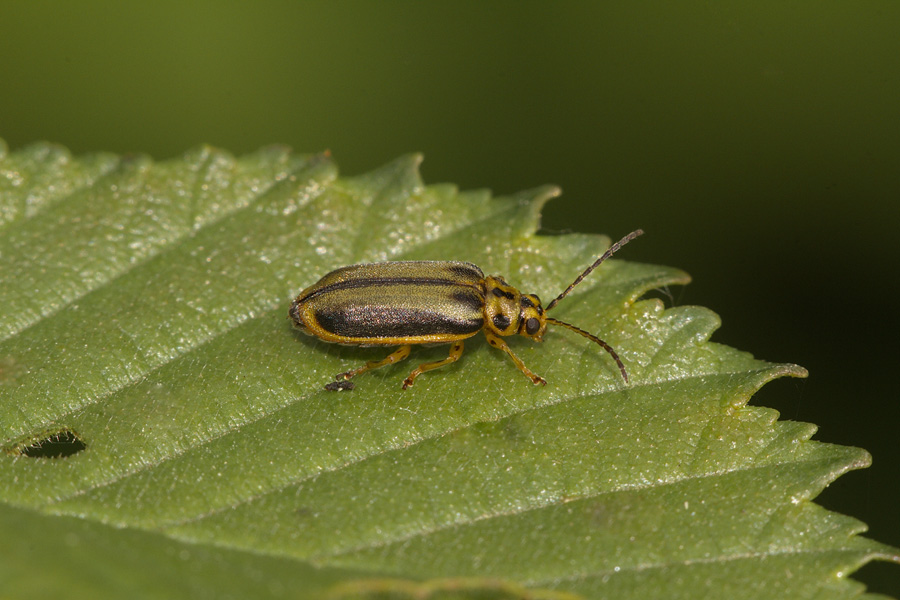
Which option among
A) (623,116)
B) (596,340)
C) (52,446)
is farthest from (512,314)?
(623,116)

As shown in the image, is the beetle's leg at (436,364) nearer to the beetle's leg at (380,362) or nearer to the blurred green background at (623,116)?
the beetle's leg at (380,362)

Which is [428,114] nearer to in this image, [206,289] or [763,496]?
[206,289]

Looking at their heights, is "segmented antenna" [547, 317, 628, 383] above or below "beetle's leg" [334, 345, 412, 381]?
above

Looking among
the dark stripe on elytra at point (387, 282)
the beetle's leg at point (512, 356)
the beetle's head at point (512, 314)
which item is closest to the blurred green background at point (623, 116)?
→ the beetle's head at point (512, 314)

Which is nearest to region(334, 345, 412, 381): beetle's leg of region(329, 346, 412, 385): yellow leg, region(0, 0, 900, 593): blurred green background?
region(329, 346, 412, 385): yellow leg

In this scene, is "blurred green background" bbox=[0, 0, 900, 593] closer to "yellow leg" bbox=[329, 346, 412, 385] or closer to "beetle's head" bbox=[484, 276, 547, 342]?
"beetle's head" bbox=[484, 276, 547, 342]

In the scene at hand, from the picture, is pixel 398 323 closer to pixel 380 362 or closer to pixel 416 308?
pixel 416 308
